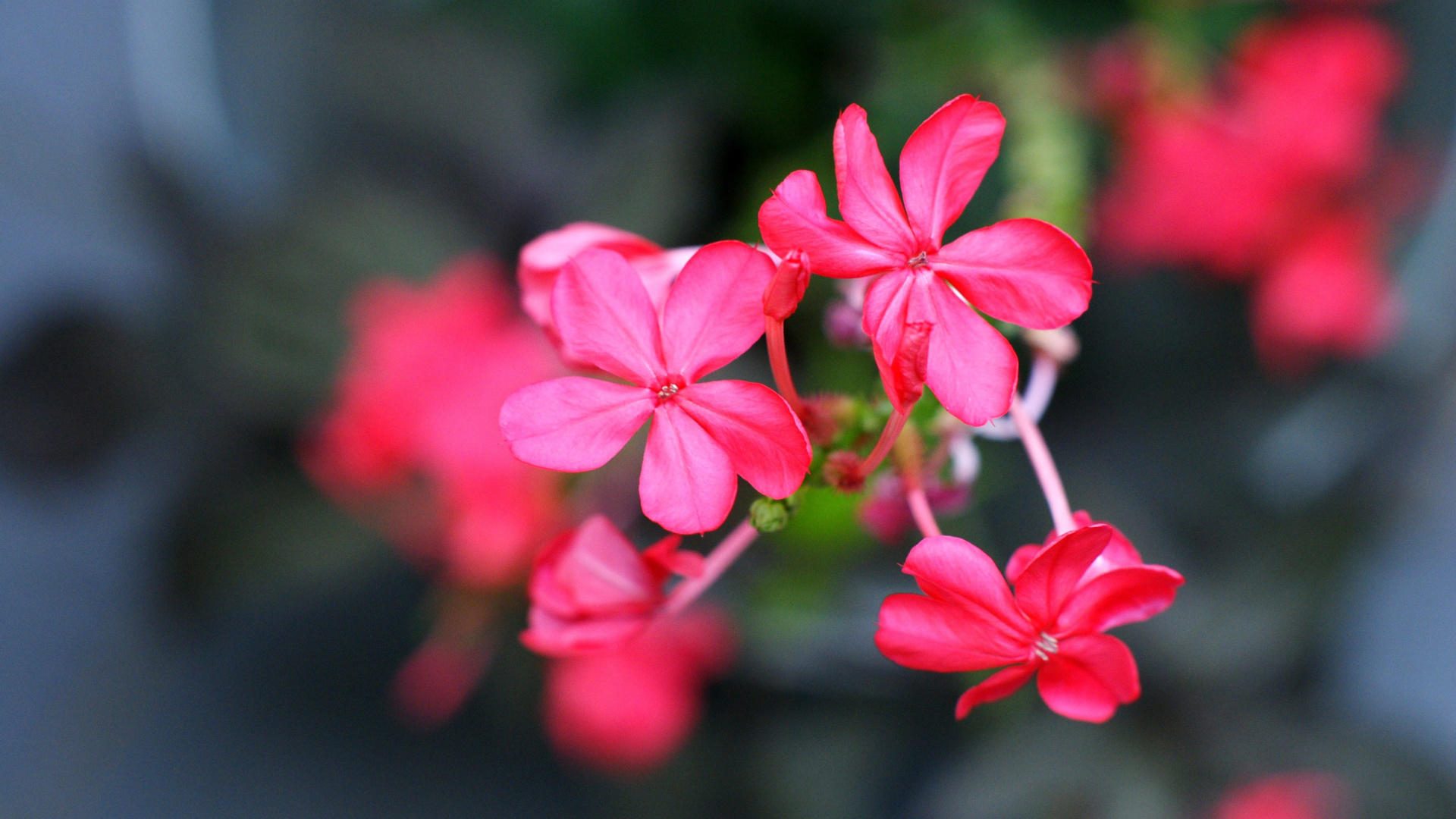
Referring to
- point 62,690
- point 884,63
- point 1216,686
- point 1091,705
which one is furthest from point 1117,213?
point 62,690

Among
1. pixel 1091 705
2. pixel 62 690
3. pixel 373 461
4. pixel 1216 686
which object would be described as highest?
pixel 1091 705

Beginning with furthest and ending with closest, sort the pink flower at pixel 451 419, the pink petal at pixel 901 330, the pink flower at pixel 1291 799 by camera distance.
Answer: the pink flower at pixel 1291 799
the pink flower at pixel 451 419
the pink petal at pixel 901 330

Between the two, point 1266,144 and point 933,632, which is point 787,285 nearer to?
point 933,632

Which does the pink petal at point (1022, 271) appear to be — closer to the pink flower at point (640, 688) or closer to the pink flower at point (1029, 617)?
the pink flower at point (1029, 617)

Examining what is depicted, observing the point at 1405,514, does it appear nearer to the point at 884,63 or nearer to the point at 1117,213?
the point at 1117,213

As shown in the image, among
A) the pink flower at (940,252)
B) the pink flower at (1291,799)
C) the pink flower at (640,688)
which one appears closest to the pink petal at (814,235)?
the pink flower at (940,252)

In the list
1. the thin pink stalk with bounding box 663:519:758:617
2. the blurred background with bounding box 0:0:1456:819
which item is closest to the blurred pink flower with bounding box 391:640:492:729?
the blurred background with bounding box 0:0:1456:819
